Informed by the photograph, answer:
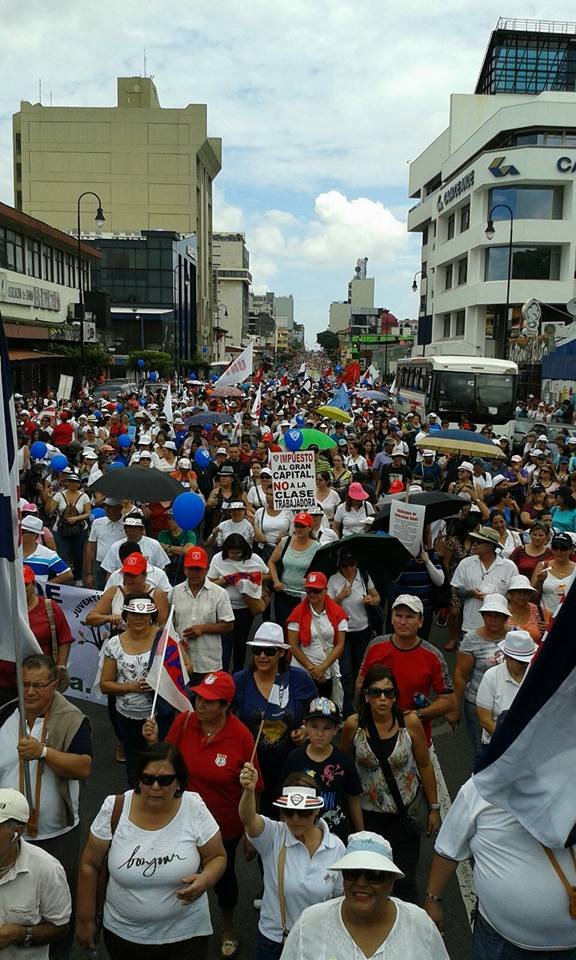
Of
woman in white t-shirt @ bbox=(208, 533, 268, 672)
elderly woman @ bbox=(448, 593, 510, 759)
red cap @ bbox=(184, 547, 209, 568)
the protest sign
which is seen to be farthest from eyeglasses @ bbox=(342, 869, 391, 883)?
the protest sign

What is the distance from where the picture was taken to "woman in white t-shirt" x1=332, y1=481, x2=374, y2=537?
916cm

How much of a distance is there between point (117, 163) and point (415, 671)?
10667cm

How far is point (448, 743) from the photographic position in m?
6.79

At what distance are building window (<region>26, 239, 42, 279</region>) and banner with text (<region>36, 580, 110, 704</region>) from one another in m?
39.2

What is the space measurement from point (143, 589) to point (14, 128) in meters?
115

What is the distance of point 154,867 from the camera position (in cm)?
347

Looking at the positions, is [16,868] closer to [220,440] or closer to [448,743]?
[448,743]

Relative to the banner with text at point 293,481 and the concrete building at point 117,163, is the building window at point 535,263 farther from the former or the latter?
the concrete building at point 117,163

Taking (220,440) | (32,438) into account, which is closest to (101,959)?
(220,440)

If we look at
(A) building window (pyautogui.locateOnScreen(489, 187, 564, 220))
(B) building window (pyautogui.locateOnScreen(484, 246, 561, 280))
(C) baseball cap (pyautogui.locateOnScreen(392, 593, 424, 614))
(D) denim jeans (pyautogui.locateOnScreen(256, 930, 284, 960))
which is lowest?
(D) denim jeans (pyautogui.locateOnScreen(256, 930, 284, 960))

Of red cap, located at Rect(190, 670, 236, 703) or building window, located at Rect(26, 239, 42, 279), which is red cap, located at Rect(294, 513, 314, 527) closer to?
red cap, located at Rect(190, 670, 236, 703)

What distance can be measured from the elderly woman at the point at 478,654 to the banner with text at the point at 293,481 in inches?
135

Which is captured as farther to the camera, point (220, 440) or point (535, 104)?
point (535, 104)

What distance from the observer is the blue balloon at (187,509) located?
8.30m
